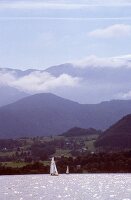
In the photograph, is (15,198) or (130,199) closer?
(130,199)

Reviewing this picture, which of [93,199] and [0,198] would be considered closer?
[93,199]

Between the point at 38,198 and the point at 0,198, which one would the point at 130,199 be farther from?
the point at 0,198

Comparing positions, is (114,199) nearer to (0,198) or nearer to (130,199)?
(130,199)

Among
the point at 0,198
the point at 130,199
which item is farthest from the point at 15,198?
the point at 130,199

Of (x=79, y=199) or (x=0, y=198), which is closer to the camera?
(x=79, y=199)

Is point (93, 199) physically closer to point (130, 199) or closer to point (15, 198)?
point (130, 199)

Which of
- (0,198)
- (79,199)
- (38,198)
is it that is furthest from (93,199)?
(0,198)

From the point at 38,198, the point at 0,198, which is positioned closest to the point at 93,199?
the point at 38,198
